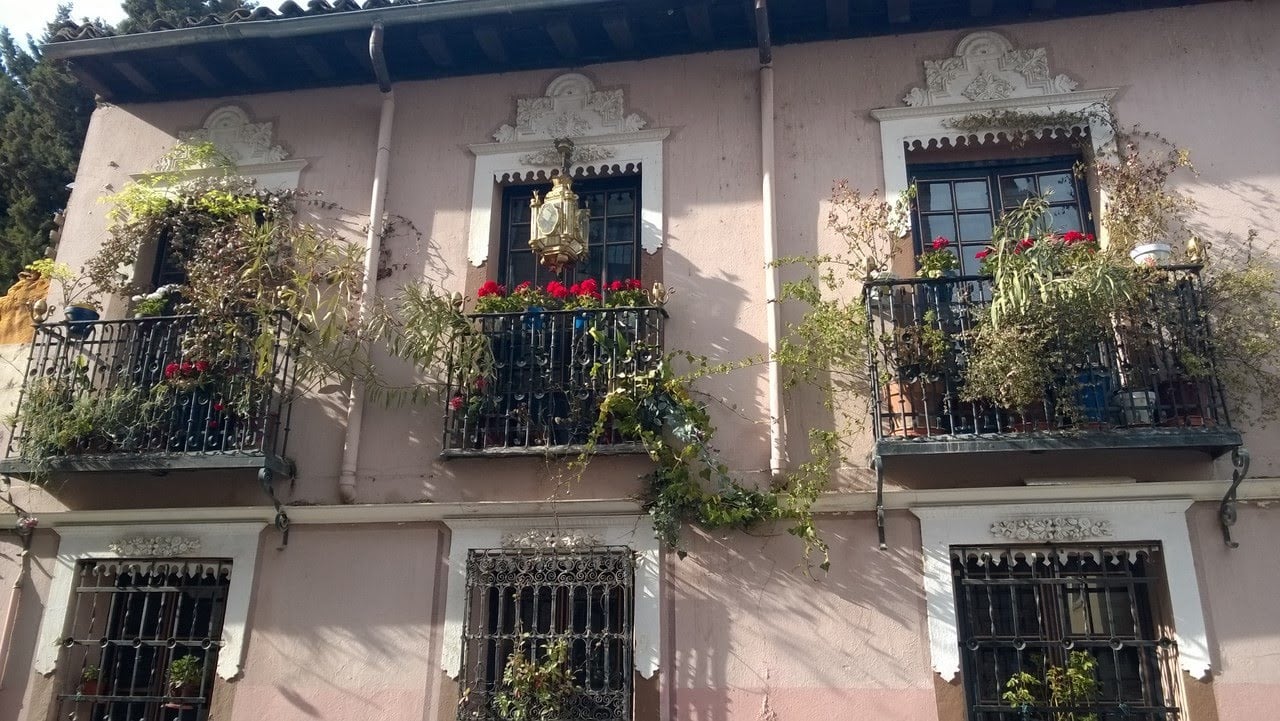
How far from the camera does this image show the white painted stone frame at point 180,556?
6.86m

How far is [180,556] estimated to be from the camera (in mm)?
7145

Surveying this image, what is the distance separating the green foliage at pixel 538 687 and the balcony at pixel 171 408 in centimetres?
216

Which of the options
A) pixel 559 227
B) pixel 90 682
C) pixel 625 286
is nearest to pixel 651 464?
pixel 625 286

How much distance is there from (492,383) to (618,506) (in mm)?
1185

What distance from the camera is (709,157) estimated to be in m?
7.76

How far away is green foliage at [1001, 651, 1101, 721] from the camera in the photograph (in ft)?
19.5

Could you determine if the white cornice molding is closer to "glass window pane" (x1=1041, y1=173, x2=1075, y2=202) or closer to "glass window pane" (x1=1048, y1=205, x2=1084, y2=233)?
"glass window pane" (x1=1048, y1=205, x2=1084, y2=233)

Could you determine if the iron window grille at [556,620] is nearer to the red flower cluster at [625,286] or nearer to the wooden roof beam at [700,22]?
the red flower cluster at [625,286]

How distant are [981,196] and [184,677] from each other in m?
6.42

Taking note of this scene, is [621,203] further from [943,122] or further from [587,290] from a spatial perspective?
[943,122]

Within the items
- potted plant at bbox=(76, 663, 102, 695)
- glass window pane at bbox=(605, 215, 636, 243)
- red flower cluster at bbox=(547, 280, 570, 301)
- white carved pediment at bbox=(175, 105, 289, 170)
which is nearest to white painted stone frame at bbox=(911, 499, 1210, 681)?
red flower cluster at bbox=(547, 280, 570, 301)

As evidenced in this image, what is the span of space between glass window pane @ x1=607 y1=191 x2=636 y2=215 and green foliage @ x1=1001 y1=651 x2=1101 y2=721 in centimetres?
426

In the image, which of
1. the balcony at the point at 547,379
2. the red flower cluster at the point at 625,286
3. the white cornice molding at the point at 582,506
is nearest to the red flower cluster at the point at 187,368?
the white cornice molding at the point at 582,506

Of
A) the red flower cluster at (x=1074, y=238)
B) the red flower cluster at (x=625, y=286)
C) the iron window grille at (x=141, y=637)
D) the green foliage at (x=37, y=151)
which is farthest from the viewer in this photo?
the green foliage at (x=37, y=151)
